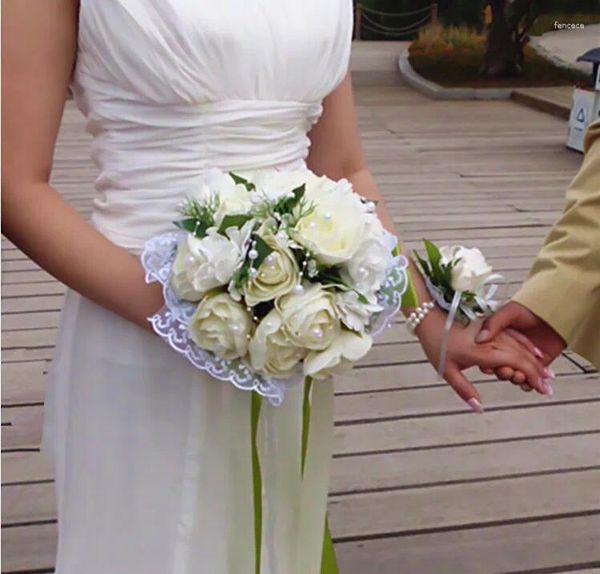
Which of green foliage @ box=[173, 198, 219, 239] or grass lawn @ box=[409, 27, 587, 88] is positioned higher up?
green foliage @ box=[173, 198, 219, 239]

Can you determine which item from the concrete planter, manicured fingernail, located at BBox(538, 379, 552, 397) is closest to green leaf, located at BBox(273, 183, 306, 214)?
manicured fingernail, located at BBox(538, 379, 552, 397)

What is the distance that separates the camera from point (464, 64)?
12.5 metres

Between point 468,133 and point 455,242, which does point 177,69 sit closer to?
point 455,242

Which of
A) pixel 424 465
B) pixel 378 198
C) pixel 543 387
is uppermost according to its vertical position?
pixel 378 198

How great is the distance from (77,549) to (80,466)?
0.12 meters

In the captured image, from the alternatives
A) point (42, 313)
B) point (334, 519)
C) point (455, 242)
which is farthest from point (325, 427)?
point (455, 242)

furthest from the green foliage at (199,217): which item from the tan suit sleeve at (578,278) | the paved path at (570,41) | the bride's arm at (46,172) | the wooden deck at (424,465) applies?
the paved path at (570,41)

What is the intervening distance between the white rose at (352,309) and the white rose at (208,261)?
12 cm

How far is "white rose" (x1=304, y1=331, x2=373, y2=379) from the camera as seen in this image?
3.50 feet

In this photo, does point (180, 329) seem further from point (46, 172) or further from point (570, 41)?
point (570, 41)

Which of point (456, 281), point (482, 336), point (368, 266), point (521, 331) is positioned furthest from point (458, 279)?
point (368, 266)

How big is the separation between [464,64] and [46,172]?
39.3ft

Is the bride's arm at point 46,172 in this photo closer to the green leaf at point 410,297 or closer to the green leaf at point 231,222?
the green leaf at point 231,222

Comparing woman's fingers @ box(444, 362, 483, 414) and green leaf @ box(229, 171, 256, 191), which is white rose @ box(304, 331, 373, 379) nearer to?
green leaf @ box(229, 171, 256, 191)
